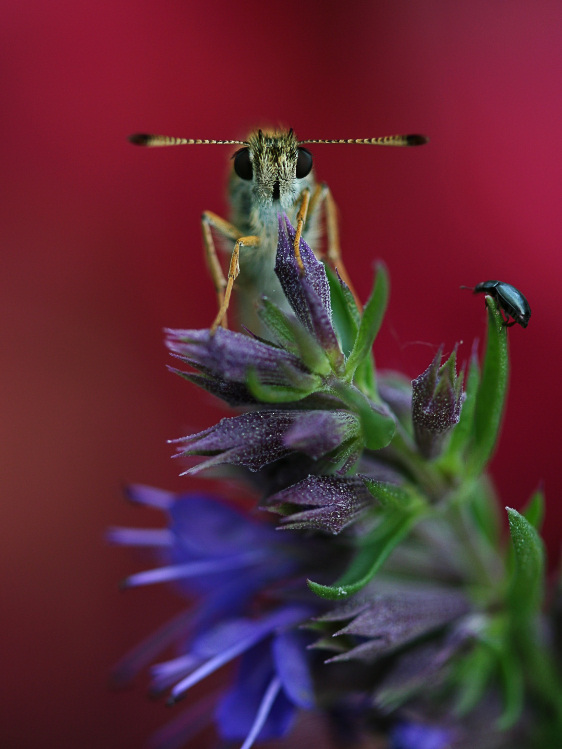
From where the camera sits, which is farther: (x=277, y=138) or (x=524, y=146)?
(x=524, y=146)

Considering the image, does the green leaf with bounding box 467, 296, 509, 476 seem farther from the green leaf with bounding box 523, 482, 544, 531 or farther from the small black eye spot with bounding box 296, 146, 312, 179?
the small black eye spot with bounding box 296, 146, 312, 179

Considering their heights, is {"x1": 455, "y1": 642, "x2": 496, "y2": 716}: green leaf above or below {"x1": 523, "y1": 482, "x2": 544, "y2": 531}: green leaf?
below

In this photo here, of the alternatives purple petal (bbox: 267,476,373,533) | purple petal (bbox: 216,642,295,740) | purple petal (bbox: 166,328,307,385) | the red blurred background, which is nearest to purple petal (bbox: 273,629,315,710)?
purple petal (bbox: 216,642,295,740)

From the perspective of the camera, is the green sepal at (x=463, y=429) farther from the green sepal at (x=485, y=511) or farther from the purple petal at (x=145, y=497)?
the purple petal at (x=145, y=497)

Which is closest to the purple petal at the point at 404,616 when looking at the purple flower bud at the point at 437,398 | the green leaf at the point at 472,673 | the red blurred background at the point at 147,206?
the green leaf at the point at 472,673

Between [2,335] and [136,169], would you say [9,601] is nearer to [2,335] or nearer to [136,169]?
[2,335]

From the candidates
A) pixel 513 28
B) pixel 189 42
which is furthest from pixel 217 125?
pixel 513 28

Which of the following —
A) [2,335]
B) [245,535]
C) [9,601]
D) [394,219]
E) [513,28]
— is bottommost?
[9,601]
